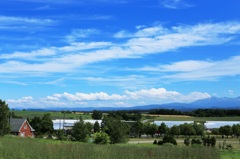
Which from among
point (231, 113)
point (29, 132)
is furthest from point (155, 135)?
point (231, 113)

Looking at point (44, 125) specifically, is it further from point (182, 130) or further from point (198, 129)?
point (198, 129)

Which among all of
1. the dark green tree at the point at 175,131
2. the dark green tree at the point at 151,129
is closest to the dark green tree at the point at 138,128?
the dark green tree at the point at 151,129

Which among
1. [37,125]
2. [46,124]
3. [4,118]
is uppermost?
[4,118]

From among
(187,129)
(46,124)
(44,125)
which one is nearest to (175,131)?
(187,129)

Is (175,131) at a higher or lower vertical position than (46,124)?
lower

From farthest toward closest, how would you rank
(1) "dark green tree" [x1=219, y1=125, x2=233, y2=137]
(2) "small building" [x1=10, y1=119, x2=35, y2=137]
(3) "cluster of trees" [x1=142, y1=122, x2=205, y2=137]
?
(1) "dark green tree" [x1=219, y1=125, x2=233, y2=137], (3) "cluster of trees" [x1=142, y1=122, x2=205, y2=137], (2) "small building" [x1=10, y1=119, x2=35, y2=137]

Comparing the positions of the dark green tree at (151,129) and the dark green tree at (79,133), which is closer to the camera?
the dark green tree at (79,133)

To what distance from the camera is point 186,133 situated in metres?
90.0

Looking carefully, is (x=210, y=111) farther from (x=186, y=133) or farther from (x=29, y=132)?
(x=29, y=132)

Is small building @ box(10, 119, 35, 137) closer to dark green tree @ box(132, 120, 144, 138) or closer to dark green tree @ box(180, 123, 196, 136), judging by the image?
dark green tree @ box(132, 120, 144, 138)

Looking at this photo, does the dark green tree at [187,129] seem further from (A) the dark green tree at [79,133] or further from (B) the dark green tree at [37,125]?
(A) the dark green tree at [79,133]

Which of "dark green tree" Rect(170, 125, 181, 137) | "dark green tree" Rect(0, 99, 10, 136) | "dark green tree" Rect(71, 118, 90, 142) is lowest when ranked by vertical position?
"dark green tree" Rect(170, 125, 181, 137)

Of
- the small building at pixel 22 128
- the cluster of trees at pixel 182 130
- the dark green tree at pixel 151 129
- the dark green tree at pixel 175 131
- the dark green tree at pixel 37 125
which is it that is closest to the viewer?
the small building at pixel 22 128

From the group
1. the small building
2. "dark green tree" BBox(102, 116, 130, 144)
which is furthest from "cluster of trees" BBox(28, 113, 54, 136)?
"dark green tree" BBox(102, 116, 130, 144)
